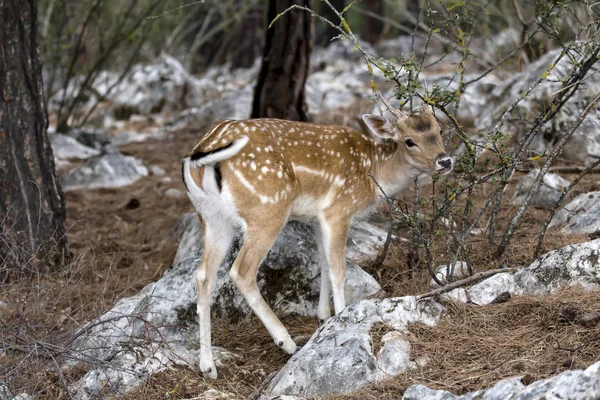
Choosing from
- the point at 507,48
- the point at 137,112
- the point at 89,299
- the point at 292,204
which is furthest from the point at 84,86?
the point at 507,48

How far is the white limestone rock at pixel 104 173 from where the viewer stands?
10.1 m

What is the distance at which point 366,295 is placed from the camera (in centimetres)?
610

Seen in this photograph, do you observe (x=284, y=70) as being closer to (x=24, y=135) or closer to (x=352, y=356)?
(x=24, y=135)

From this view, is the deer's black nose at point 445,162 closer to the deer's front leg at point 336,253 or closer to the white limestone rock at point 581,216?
the deer's front leg at point 336,253

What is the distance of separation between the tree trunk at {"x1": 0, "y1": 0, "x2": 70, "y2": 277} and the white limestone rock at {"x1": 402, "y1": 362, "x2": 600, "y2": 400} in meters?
4.15

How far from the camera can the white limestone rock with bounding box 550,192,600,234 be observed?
6273 millimetres

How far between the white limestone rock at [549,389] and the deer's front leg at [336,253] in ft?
5.79

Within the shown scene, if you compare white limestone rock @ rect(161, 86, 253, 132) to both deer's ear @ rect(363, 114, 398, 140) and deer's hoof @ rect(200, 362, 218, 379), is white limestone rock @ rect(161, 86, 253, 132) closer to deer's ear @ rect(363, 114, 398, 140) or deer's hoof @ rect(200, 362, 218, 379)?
deer's ear @ rect(363, 114, 398, 140)

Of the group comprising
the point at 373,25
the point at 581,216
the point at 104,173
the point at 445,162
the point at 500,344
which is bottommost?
the point at 104,173

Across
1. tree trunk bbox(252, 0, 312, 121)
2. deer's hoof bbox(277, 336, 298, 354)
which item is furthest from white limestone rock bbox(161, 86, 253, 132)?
deer's hoof bbox(277, 336, 298, 354)

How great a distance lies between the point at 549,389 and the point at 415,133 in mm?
2653

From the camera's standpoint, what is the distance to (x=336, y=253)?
5801 millimetres

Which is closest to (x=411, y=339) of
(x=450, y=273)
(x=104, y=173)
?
(x=450, y=273)

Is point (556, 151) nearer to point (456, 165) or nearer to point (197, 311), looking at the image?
point (456, 165)
